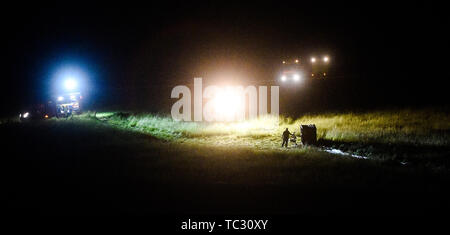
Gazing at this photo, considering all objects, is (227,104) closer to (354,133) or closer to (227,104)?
(227,104)

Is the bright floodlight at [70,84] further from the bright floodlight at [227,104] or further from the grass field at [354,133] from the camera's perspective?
the bright floodlight at [227,104]

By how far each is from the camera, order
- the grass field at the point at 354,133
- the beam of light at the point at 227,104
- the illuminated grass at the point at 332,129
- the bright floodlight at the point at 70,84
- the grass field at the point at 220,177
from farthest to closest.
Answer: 1. the bright floodlight at the point at 70,84
2. the beam of light at the point at 227,104
3. the illuminated grass at the point at 332,129
4. the grass field at the point at 354,133
5. the grass field at the point at 220,177

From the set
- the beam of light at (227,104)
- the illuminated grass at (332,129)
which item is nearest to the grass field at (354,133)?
the illuminated grass at (332,129)

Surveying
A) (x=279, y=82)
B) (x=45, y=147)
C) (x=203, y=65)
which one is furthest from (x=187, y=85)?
(x=45, y=147)

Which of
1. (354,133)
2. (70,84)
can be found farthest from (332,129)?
(70,84)

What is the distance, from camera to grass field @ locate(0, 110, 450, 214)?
6109 mm

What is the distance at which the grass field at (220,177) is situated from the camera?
6.11 m

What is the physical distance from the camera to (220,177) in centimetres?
812

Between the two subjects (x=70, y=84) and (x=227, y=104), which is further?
(x=70, y=84)

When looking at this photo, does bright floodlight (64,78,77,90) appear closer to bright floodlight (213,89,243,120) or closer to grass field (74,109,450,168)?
grass field (74,109,450,168)
